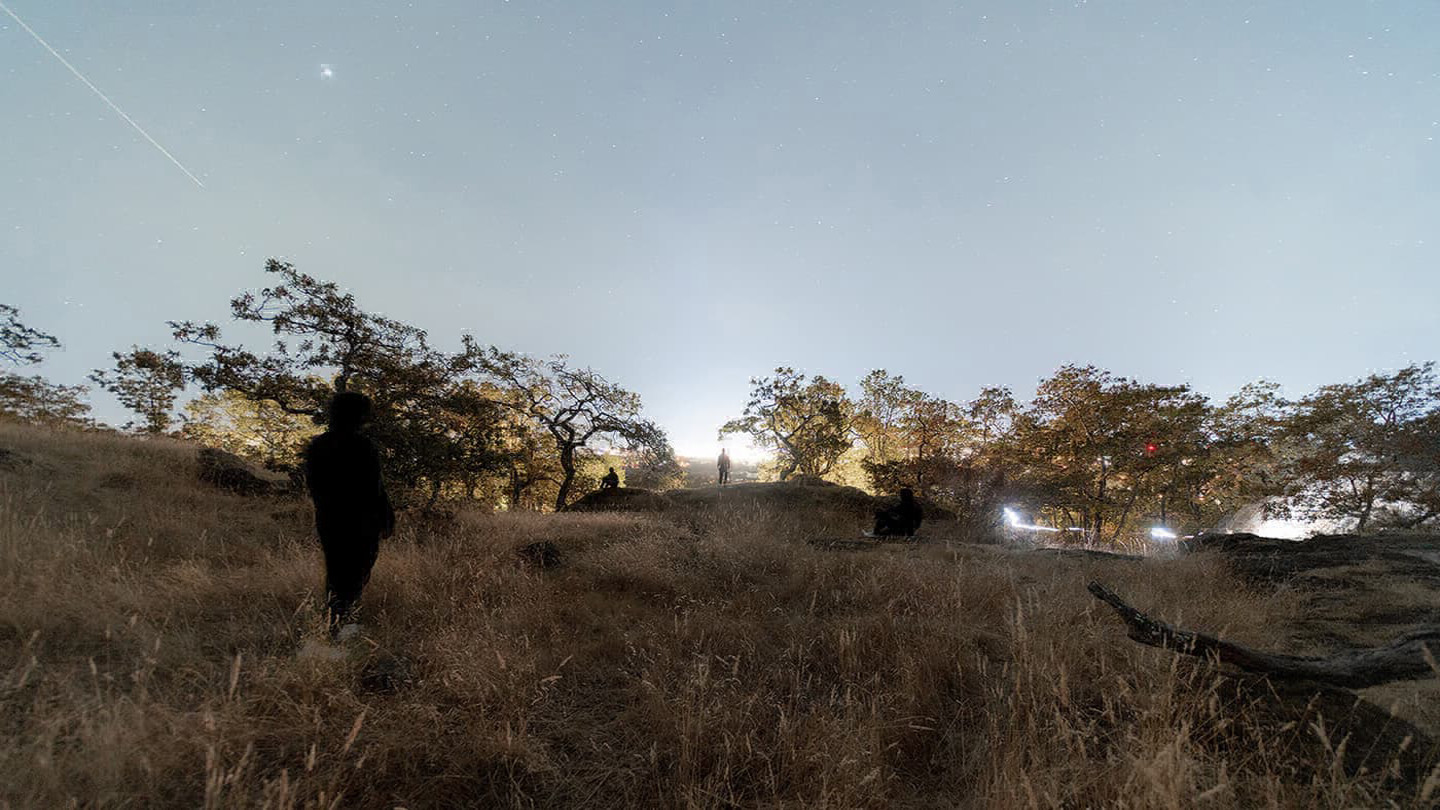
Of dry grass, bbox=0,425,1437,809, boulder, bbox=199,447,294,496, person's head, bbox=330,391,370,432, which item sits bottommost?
dry grass, bbox=0,425,1437,809

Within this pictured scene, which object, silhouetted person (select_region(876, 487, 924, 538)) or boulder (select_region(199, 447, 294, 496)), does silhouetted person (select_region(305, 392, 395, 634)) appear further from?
silhouetted person (select_region(876, 487, 924, 538))

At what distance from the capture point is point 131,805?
187cm

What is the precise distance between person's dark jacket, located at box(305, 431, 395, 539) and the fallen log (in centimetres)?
581

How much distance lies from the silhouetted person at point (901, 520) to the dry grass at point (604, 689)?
530 cm

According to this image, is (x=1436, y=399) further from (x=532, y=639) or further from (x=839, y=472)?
(x=532, y=639)

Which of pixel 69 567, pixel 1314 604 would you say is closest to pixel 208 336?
pixel 69 567

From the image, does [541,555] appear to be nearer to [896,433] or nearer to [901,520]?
[901,520]

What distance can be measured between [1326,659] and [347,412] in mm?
7326

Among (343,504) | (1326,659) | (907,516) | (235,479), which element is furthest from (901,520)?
(235,479)

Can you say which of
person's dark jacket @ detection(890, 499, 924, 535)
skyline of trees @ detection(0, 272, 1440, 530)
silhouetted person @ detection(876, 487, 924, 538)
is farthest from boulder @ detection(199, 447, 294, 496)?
person's dark jacket @ detection(890, 499, 924, 535)

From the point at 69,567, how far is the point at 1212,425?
39405 mm

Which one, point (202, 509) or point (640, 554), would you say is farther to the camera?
point (202, 509)

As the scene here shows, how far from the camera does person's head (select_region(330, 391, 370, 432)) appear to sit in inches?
158

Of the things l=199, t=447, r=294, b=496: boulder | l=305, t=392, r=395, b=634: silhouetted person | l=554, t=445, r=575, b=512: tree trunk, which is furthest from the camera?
l=554, t=445, r=575, b=512: tree trunk
